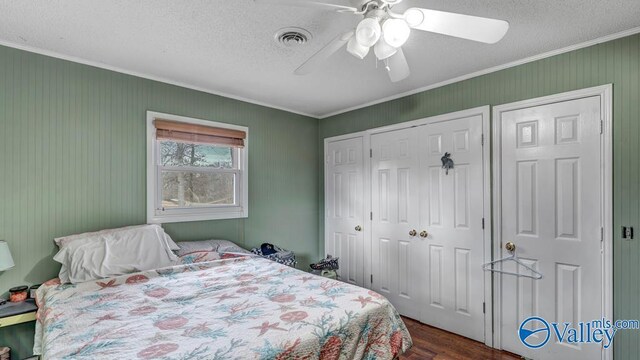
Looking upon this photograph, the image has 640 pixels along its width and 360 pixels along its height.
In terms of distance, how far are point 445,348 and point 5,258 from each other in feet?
10.8

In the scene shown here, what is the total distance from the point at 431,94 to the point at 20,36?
330 cm

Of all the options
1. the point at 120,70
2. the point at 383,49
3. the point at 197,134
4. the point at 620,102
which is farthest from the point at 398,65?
the point at 120,70

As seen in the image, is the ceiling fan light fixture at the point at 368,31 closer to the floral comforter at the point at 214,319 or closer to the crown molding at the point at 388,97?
the floral comforter at the point at 214,319

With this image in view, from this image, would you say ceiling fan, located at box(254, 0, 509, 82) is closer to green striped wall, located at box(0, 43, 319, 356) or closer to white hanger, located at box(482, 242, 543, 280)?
white hanger, located at box(482, 242, 543, 280)

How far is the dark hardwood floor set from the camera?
2.45 metres

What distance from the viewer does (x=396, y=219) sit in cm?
328

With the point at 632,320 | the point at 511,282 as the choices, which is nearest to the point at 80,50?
the point at 511,282

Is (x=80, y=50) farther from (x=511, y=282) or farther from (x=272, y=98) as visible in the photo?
(x=511, y=282)

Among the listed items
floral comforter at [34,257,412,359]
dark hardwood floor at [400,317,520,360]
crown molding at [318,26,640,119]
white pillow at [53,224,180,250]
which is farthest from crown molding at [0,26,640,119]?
dark hardwood floor at [400,317,520,360]

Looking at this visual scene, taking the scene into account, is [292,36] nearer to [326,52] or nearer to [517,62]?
[326,52]

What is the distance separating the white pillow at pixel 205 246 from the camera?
2689 millimetres

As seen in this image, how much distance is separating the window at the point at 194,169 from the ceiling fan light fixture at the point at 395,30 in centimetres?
222

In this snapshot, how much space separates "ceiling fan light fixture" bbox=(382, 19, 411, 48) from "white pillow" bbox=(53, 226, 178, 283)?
225 cm

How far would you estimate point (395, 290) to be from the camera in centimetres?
330
